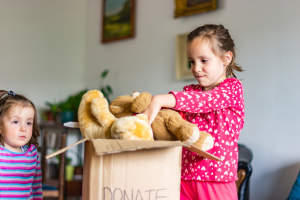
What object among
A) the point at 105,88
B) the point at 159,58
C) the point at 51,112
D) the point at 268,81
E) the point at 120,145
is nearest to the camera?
the point at 120,145

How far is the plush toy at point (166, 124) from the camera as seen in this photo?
2.25 feet

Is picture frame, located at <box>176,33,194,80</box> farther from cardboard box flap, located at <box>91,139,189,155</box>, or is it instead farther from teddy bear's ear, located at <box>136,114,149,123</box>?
cardboard box flap, located at <box>91,139,189,155</box>

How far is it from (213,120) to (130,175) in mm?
377

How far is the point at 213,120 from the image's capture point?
3.01 ft

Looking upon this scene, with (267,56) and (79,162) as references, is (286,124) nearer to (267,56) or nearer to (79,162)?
(267,56)

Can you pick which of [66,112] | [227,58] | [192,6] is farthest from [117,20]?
[227,58]

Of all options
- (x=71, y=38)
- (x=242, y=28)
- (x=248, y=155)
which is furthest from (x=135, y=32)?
(x=248, y=155)

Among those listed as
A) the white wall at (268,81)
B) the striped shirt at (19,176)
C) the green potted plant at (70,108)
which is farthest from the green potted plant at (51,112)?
the striped shirt at (19,176)

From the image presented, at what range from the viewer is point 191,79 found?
8.52 ft

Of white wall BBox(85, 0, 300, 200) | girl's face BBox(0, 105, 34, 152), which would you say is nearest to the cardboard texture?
girl's face BBox(0, 105, 34, 152)

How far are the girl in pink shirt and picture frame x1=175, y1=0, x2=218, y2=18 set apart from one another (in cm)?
161

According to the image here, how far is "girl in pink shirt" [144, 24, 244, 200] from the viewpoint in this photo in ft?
2.94

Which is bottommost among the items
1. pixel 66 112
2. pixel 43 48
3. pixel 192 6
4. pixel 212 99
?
pixel 66 112

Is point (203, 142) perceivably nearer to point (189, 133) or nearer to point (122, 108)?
point (189, 133)
